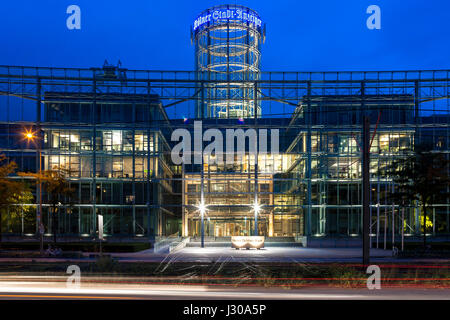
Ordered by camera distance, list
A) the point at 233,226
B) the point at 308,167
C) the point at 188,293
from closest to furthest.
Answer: the point at 188,293
the point at 308,167
the point at 233,226

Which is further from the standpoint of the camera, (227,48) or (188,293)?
(227,48)

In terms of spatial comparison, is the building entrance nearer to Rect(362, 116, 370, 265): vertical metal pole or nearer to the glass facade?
the glass facade

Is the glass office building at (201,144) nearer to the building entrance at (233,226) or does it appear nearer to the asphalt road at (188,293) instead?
the building entrance at (233,226)

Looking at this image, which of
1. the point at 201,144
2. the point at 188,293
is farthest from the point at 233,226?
the point at 188,293

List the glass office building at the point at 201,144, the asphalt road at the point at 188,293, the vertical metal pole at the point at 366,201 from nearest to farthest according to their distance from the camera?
the asphalt road at the point at 188,293, the vertical metal pole at the point at 366,201, the glass office building at the point at 201,144

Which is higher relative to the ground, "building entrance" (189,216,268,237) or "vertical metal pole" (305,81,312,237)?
"vertical metal pole" (305,81,312,237)

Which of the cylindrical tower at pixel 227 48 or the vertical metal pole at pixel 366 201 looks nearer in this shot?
the vertical metal pole at pixel 366 201

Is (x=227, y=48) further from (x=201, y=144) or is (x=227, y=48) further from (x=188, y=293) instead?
(x=188, y=293)

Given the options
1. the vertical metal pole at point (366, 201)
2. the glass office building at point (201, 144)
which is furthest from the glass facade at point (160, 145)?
the vertical metal pole at point (366, 201)

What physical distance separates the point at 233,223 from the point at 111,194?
47.7ft

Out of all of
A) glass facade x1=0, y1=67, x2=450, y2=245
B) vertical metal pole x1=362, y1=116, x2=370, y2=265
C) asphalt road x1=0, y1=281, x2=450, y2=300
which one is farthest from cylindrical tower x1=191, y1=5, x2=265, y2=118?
asphalt road x1=0, y1=281, x2=450, y2=300

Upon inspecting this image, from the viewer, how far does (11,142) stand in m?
43.5

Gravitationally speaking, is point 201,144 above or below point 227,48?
below

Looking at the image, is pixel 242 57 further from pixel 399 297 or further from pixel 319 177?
pixel 399 297
